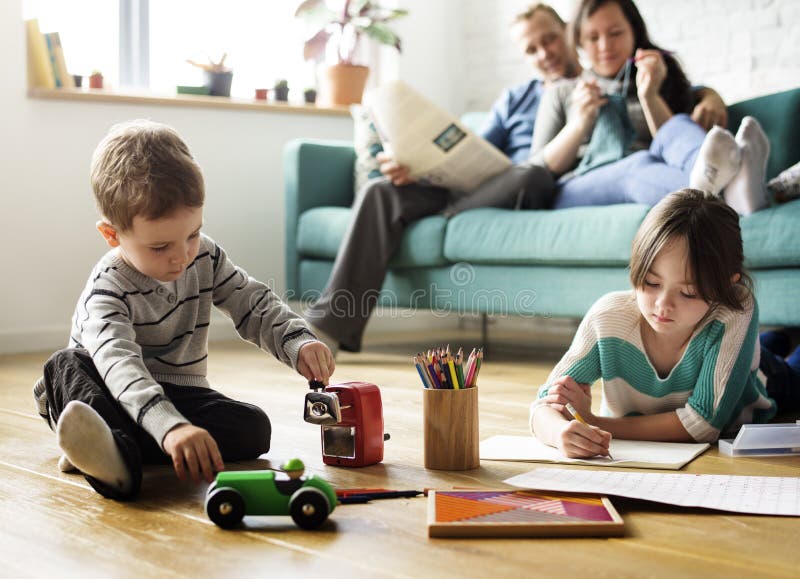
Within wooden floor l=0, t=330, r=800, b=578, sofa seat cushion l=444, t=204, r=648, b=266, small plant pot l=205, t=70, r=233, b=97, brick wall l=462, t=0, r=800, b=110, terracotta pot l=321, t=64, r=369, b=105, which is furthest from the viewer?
terracotta pot l=321, t=64, r=369, b=105

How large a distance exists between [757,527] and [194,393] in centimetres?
83

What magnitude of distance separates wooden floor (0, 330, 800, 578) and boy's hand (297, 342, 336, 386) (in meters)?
0.14

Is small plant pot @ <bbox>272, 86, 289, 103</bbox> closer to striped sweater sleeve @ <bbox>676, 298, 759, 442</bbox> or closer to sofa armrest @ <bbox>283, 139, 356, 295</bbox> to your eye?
sofa armrest @ <bbox>283, 139, 356, 295</bbox>

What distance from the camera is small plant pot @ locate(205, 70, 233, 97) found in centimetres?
366

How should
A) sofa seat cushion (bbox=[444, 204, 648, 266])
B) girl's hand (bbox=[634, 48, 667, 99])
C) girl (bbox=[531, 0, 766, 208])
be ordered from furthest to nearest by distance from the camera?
girl's hand (bbox=[634, 48, 667, 99]) → girl (bbox=[531, 0, 766, 208]) → sofa seat cushion (bbox=[444, 204, 648, 266])

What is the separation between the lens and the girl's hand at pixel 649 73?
105 inches

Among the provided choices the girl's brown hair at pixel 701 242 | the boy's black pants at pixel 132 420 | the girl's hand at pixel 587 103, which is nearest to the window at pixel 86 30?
the girl's hand at pixel 587 103

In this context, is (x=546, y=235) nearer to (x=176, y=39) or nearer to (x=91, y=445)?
(x=91, y=445)

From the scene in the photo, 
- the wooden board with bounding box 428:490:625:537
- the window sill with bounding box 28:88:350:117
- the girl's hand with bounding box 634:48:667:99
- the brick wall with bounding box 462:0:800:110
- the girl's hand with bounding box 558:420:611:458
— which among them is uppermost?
the brick wall with bounding box 462:0:800:110

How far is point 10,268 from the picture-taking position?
3.18 metres

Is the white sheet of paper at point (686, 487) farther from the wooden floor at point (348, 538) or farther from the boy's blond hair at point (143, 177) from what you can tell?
the boy's blond hair at point (143, 177)

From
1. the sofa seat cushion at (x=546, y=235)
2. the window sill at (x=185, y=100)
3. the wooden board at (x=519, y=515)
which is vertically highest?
the window sill at (x=185, y=100)

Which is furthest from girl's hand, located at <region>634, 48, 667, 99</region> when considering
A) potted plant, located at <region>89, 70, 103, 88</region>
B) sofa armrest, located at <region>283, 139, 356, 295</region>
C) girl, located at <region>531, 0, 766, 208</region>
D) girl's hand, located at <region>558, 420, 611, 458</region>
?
potted plant, located at <region>89, 70, 103, 88</region>

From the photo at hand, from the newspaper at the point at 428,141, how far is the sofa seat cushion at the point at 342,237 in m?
0.15
